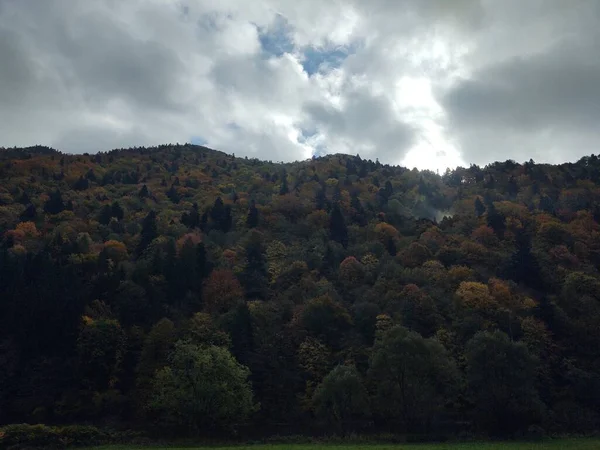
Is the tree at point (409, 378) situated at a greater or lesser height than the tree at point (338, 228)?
lesser

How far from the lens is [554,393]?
205ft

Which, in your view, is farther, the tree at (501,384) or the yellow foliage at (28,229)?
the yellow foliage at (28,229)

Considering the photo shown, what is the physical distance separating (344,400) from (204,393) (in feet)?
52.2

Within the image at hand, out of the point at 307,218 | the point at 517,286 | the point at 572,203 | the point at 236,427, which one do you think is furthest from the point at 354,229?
the point at 236,427

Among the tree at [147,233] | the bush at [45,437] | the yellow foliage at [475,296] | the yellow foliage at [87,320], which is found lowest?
the bush at [45,437]

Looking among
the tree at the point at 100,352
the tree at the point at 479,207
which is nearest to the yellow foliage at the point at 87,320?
the tree at the point at 100,352

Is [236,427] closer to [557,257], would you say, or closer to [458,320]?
[458,320]

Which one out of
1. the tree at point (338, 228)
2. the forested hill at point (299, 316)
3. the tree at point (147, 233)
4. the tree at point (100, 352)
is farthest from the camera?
the tree at point (338, 228)

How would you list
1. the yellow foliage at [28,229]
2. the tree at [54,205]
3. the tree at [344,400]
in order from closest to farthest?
the tree at [344,400], the yellow foliage at [28,229], the tree at [54,205]

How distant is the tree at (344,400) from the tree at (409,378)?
6.89 ft

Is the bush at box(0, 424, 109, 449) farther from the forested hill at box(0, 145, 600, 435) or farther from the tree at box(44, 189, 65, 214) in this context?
the tree at box(44, 189, 65, 214)

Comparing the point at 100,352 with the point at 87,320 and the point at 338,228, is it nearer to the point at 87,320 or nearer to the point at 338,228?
the point at 87,320

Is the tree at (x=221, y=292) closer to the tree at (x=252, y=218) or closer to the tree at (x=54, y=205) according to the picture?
the tree at (x=252, y=218)

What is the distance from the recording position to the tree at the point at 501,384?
51594 millimetres
